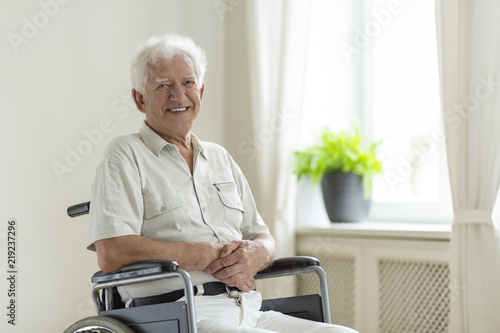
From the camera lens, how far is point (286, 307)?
177 centimetres

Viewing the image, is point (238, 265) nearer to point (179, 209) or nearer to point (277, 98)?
point (179, 209)

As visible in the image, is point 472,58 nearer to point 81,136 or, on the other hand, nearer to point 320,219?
point 320,219

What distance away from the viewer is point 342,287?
2.92m

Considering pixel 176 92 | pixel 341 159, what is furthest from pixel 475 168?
pixel 176 92

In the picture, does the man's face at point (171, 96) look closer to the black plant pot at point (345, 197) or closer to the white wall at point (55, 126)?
the white wall at point (55, 126)

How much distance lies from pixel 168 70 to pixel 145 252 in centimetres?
59

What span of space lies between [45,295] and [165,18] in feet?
4.87

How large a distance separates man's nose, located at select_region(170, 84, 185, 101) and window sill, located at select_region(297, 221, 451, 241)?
1.29 metres

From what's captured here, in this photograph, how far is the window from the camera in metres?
3.04

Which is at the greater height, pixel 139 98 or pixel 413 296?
pixel 139 98

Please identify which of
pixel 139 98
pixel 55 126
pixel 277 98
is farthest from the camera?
pixel 277 98

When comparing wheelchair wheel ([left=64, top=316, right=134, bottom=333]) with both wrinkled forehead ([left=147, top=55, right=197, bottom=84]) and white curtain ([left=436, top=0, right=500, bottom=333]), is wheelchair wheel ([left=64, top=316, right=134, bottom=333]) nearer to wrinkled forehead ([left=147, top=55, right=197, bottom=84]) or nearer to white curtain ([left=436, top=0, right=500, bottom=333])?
wrinkled forehead ([left=147, top=55, right=197, bottom=84])

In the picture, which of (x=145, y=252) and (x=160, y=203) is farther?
(x=160, y=203)

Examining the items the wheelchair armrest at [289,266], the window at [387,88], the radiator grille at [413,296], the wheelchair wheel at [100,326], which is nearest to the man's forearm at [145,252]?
the wheelchair wheel at [100,326]
